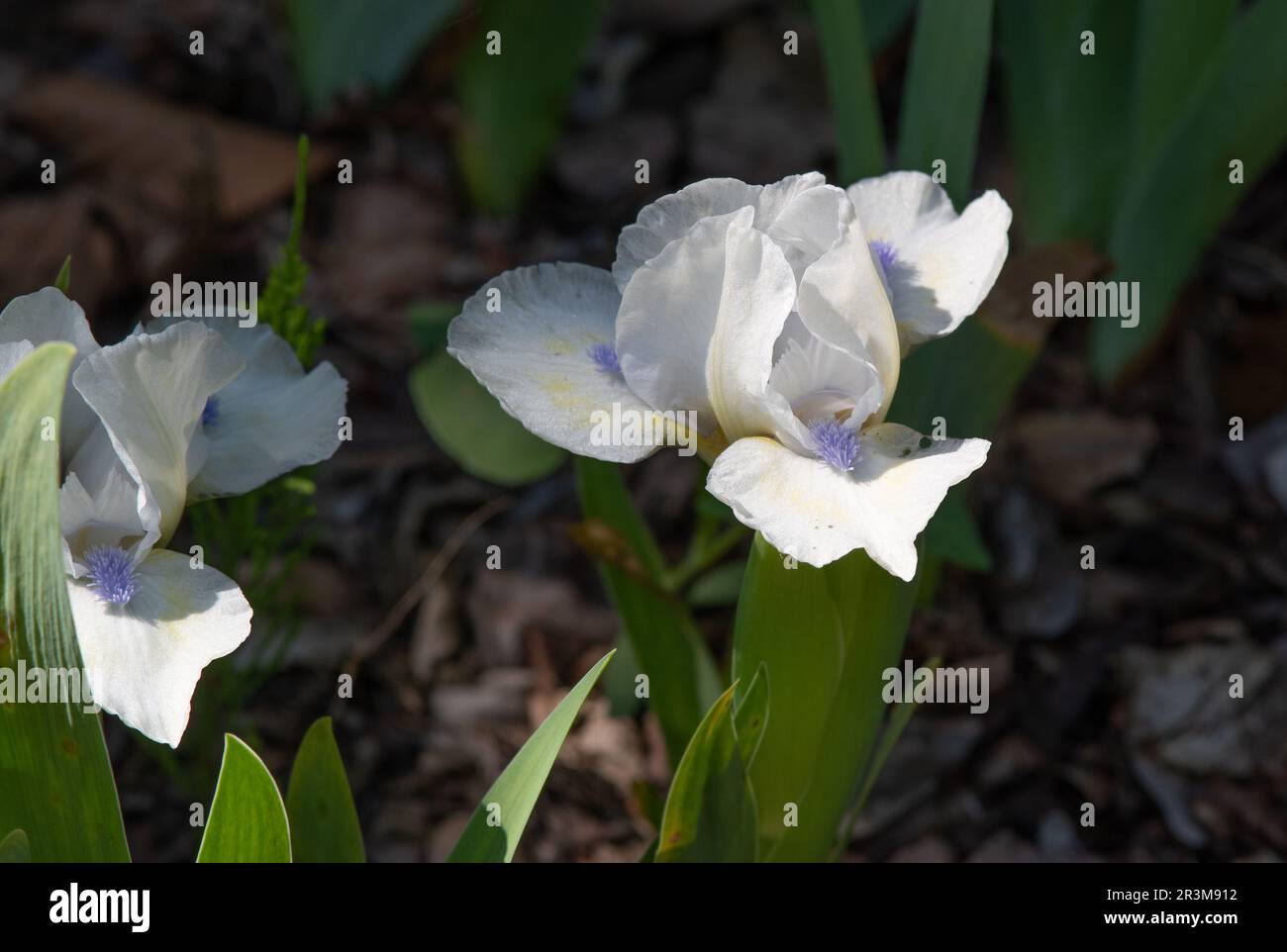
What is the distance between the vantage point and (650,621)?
1441 millimetres

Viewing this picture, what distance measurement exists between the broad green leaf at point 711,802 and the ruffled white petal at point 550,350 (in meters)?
0.21

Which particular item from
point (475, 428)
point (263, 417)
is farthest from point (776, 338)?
point (475, 428)

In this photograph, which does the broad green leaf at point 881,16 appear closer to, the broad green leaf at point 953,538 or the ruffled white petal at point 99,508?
the broad green leaf at point 953,538

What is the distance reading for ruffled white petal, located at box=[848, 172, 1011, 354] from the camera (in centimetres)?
102

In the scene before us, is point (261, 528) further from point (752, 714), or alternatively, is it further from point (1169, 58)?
point (1169, 58)

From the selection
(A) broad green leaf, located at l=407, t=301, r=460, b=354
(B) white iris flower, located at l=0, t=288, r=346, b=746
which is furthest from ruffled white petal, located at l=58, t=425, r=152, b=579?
(A) broad green leaf, located at l=407, t=301, r=460, b=354

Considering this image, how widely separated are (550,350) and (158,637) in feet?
1.21

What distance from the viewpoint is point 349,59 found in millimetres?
2227

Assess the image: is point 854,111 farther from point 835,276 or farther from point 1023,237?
point 1023,237

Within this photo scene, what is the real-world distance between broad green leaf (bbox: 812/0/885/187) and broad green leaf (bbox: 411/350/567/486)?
0.50m

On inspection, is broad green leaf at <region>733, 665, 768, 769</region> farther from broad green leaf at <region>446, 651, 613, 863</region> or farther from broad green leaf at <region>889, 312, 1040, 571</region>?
broad green leaf at <region>889, 312, 1040, 571</region>

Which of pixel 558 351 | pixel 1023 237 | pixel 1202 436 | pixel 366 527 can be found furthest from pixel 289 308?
pixel 1202 436

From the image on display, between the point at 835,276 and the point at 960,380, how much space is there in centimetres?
63

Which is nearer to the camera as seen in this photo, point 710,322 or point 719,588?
point 710,322
